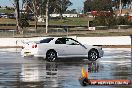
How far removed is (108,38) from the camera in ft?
143

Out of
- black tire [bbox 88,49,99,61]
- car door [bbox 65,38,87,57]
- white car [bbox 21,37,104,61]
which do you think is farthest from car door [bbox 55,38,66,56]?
black tire [bbox 88,49,99,61]

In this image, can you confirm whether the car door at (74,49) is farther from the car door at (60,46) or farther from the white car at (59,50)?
the car door at (60,46)

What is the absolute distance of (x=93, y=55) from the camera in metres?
25.3

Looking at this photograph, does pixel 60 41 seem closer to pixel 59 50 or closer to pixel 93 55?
pixel 59 50

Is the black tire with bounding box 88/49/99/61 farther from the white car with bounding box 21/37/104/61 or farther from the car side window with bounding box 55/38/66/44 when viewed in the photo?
the car side window with bounding box 55/38/66/44

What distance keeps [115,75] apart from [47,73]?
2.81m

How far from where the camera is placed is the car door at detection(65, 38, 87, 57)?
24.9 metres

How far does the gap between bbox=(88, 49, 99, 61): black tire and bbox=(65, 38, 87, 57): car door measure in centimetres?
40

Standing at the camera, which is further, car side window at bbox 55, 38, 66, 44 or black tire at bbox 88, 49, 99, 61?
black tire at bbox 88, 49, 99, 61

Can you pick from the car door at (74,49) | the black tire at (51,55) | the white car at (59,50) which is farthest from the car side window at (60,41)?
the black tire at (51,55)

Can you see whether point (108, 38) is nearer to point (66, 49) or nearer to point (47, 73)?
point (66, 49)

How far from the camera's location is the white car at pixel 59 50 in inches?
960

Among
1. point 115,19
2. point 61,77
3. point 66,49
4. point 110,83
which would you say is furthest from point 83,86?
point 115,19

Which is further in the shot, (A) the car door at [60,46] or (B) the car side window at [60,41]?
(B) the car side window at [60,41]
